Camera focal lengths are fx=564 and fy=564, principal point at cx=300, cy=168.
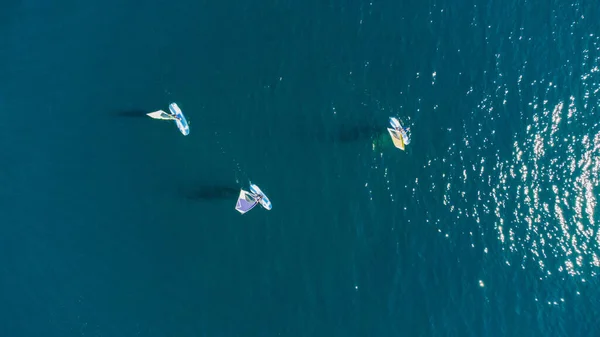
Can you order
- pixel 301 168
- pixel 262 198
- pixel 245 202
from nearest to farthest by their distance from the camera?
pixel 245 202, pixel 262 198, pixel 301 168

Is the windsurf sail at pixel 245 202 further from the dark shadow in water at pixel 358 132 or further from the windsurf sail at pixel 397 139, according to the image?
the windsurf sail at pixel 397 139

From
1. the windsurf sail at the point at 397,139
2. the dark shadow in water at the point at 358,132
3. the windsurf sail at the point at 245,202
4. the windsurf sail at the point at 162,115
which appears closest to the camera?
the windsurf sail at the point at 245,202

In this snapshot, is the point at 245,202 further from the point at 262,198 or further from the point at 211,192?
the point at 211,192

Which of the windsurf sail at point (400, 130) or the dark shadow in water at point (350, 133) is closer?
the windsurf sail at point (400, 130)

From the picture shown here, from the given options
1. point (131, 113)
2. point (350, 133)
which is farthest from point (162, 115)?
point (350, 133)

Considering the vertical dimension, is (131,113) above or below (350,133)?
below

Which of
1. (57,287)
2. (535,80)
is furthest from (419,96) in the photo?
(57,287)

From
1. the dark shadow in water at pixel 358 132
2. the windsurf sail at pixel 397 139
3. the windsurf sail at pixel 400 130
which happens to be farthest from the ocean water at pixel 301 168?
the windsurf sail at pixel 397 139
